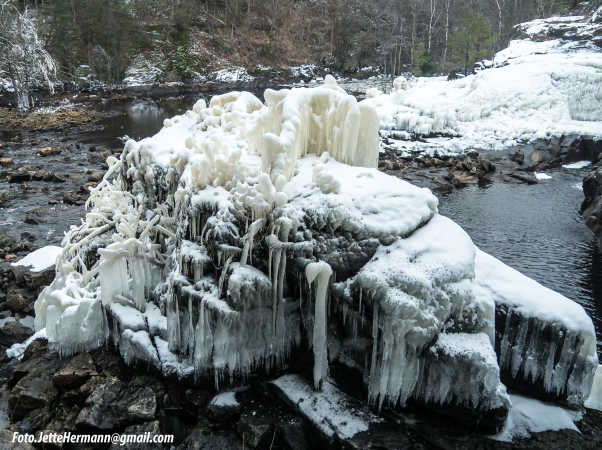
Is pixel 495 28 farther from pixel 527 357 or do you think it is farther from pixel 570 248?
pixel 527 357

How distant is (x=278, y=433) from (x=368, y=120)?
513cm

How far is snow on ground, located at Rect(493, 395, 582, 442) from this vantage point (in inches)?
201

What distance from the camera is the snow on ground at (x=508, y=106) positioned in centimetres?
2380

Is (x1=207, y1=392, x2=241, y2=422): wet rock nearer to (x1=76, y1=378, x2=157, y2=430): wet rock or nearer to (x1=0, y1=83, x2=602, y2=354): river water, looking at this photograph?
(x1=76, y1=378, x2=157, y2=430): wet rock

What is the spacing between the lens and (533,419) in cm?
532

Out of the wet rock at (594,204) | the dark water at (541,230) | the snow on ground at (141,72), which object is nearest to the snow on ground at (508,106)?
the dark water at (541,230)

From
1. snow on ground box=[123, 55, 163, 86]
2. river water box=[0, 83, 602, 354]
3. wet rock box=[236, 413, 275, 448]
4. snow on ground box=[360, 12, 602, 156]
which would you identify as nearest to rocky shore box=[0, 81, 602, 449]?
wet rock box=[236, 413, 275, 448]

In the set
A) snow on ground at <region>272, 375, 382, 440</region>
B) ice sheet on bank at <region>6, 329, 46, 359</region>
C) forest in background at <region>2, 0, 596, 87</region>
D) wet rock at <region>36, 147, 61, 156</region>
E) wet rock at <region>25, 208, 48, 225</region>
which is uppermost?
forest in background at <region>2, 0, 596, 87</region>

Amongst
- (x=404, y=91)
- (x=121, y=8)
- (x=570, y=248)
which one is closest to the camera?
(x=570, y=248)

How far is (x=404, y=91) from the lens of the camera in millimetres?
28688

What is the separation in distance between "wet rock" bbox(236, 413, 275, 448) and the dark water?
6.17 metres

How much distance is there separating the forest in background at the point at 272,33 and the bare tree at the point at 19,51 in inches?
349

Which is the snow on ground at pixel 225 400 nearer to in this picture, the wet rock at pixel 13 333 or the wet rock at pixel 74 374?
the wet rock at pixel 74 374

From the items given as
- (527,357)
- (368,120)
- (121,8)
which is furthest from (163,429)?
(121,8)
